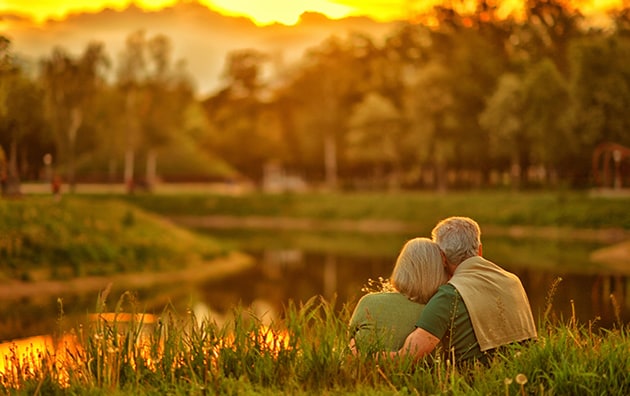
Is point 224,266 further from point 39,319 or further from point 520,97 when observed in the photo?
point 520,97

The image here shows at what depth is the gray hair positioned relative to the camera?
5781 mm

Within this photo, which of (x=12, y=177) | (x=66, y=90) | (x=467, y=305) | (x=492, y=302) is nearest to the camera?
(x=467, y=305)

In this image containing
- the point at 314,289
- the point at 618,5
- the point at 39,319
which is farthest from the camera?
the point at 618,5

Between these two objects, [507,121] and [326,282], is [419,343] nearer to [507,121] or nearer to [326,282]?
[326,282]

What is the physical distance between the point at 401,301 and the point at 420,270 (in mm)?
368

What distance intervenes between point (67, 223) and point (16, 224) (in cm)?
169

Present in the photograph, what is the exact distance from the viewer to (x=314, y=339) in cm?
672

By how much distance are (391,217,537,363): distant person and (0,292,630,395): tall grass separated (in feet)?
0.45

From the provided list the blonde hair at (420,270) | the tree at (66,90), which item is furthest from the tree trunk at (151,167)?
the blonde hair at (420,270)

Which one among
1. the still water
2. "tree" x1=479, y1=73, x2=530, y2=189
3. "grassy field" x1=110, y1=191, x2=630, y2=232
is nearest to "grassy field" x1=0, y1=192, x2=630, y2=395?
the still water

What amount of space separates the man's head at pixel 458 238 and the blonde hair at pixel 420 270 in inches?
3.7

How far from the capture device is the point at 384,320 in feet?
20.1

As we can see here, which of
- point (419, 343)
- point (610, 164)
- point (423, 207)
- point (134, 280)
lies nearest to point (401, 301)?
point (419, 343)

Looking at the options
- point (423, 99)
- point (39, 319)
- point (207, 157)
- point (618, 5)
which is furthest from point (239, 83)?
point (39, 319)
